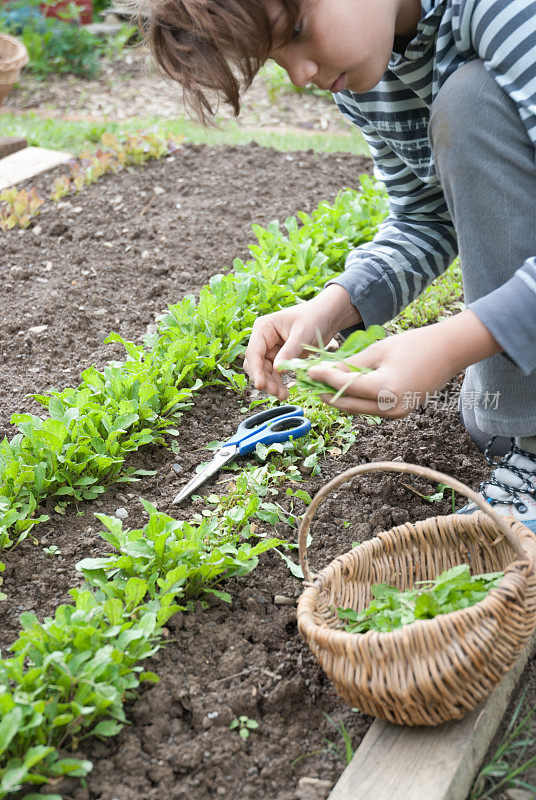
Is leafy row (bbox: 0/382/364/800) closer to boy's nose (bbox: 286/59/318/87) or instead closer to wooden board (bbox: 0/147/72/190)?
boy's nose (bbox: 286/59/318/87)

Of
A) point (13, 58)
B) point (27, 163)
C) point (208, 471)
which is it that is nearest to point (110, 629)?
point (208, 471)

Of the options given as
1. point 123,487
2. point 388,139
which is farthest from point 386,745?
point 388,139

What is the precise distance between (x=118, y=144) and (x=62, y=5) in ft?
11.9

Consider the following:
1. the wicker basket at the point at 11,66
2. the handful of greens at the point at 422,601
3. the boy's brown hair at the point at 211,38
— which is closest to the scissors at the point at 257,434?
the handful of greens at the point at 422,601

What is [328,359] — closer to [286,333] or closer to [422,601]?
[286,333]

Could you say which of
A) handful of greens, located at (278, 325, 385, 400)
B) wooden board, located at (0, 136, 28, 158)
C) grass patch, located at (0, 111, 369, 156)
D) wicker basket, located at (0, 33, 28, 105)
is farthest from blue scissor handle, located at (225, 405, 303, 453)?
wicker basket, located at (0, 33, 28, 105)

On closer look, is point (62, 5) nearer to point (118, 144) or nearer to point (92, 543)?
point (118, 144)

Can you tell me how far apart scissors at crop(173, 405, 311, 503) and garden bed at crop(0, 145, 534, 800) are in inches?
3.0

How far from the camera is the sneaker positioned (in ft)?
6.38

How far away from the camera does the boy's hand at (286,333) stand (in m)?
1.96

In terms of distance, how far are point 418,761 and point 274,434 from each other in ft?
3.16

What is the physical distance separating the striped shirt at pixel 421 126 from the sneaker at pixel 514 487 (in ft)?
1.57

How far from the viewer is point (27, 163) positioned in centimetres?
438

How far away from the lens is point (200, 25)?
1.51 m
